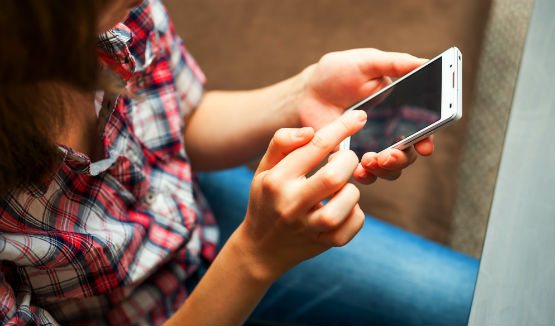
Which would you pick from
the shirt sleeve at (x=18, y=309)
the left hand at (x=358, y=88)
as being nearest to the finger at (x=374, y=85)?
the left hand at (x=358, y=88)

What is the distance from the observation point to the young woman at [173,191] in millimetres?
320

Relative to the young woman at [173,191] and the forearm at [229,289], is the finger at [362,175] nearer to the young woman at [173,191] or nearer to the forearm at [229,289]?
the young woman at [173,191]

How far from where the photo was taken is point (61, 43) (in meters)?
0.27

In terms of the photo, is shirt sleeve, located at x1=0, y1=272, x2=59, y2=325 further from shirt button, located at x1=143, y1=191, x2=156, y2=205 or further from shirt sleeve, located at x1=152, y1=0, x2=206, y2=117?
shirt sleeve, located at x1=152, y1=0, x2=206, y2=117

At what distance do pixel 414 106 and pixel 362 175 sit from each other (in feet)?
0.26

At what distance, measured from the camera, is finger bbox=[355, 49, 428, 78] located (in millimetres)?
441

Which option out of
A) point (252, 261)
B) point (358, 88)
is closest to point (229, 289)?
point (252, 261)

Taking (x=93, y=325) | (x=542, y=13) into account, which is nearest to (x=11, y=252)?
(x=93, y=325)

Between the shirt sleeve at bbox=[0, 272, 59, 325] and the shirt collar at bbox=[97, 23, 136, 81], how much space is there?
0.71ft

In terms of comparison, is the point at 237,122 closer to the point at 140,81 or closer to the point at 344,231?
the point at 140,81

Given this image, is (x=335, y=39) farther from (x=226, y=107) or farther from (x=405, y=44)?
(x=226, y=107)

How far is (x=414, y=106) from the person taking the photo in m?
0.43

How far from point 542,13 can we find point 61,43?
1.50 ft

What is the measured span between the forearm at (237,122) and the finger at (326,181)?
0.19 metres
